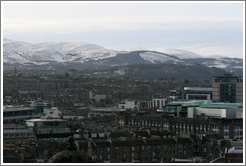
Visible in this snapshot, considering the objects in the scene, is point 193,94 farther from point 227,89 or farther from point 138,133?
point 138,133

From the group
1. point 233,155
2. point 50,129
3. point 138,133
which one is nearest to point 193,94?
point 50,129

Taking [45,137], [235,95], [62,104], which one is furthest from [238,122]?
[62,104]

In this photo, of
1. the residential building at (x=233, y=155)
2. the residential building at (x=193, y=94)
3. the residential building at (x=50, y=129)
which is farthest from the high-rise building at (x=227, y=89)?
the residential building at (x=233, y=155)

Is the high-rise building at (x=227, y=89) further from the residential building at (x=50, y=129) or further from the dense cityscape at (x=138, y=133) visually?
the residential building at (x=50, y=129)

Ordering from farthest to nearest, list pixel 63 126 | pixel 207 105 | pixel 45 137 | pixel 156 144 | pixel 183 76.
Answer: pixel 183 76, pixel 207 105, pixel 63 126, pixel 45 137, pixel 156 144

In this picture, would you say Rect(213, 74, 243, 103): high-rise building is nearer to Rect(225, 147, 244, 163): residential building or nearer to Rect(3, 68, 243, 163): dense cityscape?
Rect(3, 68, 243, 163): dense cityscape

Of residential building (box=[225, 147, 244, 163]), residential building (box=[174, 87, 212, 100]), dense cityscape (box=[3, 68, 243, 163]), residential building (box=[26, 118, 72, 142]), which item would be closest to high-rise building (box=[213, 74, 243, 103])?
dense cityscape (box=[3, 68, 243, 163])

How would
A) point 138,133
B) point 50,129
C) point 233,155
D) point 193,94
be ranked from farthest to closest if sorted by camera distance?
point 193,94 → point 50,129 → point 138,133 → point 233,155

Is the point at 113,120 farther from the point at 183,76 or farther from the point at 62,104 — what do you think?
the point at 183,76
